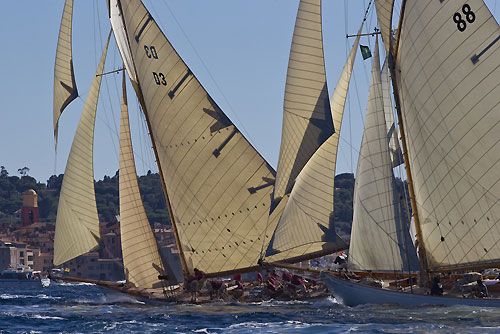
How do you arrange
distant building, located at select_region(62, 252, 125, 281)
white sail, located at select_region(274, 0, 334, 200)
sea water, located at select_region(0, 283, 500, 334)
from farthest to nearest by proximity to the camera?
distant building, located at select_region(62, 252, 125, 281) < white sail, located at select_region(274, 0, 334, 200) < sea water, located at select_region(0, 283, 500, 334)

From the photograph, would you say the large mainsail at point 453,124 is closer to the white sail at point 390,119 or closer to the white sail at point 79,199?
the white sail at point 390,119

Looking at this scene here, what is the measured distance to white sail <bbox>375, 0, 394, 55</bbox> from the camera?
40250mm

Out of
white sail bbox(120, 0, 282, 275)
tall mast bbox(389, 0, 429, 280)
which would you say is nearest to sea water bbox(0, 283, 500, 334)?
tall mast bbox(389, 0, 429, 280)

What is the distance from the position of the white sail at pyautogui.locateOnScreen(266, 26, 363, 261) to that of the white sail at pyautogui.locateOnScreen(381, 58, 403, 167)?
196cm

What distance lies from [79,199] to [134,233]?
2.98m

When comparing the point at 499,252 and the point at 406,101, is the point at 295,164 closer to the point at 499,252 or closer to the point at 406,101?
the point at 406,101

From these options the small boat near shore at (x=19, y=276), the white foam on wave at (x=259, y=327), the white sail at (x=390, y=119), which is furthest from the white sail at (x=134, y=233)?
the small boat near shore at (x=19, y=276)

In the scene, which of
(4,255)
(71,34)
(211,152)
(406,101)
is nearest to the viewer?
(406,101)

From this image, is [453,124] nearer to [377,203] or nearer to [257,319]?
[377,203]

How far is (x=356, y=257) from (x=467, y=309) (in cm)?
588

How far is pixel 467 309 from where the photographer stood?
37.0 metres

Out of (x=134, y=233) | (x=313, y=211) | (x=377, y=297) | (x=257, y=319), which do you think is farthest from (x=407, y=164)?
(x=134, y=233)

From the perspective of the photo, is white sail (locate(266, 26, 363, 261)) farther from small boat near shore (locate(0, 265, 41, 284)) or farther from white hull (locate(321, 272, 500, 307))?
small boat near shore (locate(0, 265, 41, 284))

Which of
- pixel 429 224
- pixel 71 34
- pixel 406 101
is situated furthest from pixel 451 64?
pixel 71 34
